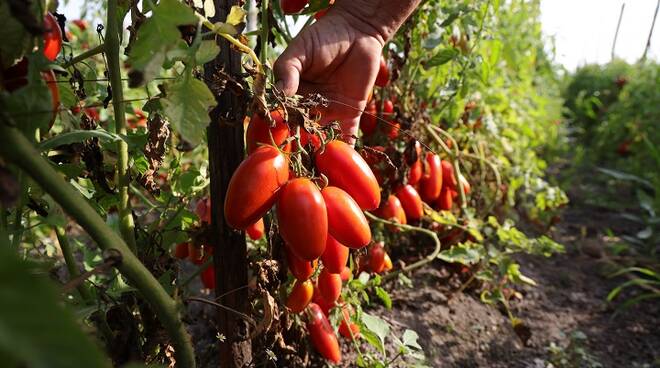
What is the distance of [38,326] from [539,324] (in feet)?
7.38

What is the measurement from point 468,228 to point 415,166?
310 mm

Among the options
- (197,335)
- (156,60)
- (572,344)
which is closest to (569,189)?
(572,344)

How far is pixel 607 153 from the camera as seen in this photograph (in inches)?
243

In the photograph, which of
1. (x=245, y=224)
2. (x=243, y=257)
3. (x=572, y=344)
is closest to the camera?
(x=245, y=224)

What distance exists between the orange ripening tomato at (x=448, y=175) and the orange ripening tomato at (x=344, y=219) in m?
1.27

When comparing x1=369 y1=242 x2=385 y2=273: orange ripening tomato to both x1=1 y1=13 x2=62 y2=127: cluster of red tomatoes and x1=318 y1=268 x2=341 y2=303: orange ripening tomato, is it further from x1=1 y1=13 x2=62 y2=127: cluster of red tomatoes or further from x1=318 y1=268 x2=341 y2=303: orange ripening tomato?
x1=1 y1=13 x2=62 y2=127: cluster of red tomatoes

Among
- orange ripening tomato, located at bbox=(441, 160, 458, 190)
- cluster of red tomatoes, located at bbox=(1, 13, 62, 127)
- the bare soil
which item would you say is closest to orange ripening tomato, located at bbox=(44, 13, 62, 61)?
cluster of red tomatoes, located at bbox=(1, 13, 62, 127)

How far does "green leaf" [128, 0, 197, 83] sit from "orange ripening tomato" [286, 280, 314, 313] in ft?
2.14

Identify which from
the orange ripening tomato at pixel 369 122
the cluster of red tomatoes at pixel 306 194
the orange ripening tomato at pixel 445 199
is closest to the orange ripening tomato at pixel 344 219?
the cluster of red tomatoes at pixel 306 194

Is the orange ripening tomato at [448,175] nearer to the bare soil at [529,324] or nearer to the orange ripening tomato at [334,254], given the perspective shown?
the bare soil at [529,324]

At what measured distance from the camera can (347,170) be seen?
34.1 inches

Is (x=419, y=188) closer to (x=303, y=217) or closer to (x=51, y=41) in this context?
(x=303, y=217)

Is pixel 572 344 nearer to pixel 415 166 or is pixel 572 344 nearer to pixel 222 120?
pixel 415 166

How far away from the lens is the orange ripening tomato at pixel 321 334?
1.30 meters
